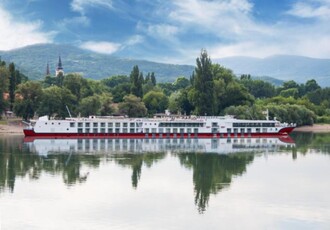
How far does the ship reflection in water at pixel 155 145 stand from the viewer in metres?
60.2

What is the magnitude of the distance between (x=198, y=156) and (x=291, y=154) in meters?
9.34

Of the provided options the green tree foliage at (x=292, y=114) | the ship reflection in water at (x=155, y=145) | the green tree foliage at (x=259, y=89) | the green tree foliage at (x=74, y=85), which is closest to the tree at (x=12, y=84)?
the green tree foliage at (x=74, y=85)

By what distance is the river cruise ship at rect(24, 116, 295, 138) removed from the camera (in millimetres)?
78750

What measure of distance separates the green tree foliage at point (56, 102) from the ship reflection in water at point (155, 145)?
14.2 m

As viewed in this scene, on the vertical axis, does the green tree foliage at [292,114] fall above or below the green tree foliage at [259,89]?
below

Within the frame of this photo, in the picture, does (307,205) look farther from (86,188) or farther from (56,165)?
(56,165)

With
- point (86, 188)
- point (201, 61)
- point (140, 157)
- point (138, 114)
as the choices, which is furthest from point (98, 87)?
point (86, 188)

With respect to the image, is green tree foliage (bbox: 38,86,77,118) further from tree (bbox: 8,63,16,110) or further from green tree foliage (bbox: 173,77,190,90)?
green tree foliage (bbox: 173,77,190,90)

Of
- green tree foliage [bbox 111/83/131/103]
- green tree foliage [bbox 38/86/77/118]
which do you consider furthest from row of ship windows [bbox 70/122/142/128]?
green tree foliage [bbox 111/83/131/103]

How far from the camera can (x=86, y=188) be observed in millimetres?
36250

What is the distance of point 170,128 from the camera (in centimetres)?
8019

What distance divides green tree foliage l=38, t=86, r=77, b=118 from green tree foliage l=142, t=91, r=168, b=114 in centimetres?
1986

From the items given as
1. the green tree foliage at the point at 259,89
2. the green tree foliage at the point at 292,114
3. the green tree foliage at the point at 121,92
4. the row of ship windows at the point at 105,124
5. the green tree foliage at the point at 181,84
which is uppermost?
the green tree foliage at the point at 181,84

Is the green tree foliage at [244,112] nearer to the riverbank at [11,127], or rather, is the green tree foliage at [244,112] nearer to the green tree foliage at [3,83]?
the riverbank at [11,127]
